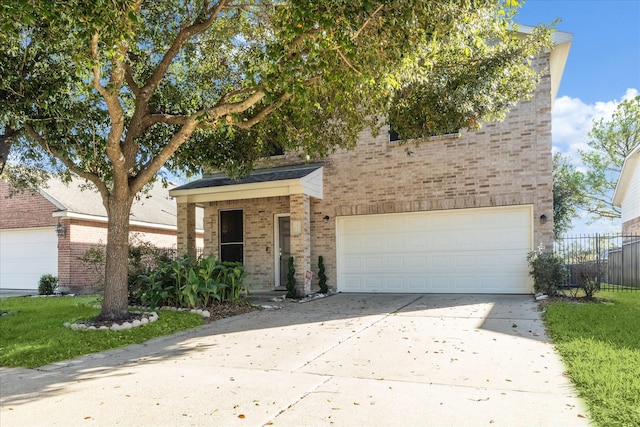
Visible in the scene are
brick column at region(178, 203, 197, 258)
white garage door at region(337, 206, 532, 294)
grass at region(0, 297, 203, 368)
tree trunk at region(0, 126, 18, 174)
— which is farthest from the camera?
brick column at region(178, 203, 197, 258)

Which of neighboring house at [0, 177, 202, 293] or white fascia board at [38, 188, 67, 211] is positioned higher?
white fascia board at [38, 188, 67, 211]

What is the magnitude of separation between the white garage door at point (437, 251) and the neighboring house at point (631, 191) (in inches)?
357

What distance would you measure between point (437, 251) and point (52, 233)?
1390 centimetres

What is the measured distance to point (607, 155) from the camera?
2880cm

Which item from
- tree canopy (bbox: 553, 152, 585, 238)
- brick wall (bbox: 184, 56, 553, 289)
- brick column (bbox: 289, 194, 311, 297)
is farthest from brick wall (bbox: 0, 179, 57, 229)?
tree canopy (bbox: 553, 152, 585, 238)

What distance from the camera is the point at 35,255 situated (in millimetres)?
17297

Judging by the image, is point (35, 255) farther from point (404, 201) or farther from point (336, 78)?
point (336, 78)

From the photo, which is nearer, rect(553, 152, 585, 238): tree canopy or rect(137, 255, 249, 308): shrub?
rect(137, 255, 249, 308): shrub

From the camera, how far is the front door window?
14.3 metres

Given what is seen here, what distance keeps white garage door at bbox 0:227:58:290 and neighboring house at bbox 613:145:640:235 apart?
21.9m

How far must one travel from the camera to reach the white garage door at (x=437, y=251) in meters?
11.5

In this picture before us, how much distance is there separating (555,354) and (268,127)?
21.3 feet

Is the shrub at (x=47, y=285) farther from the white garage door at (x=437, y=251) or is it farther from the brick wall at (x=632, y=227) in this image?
the brick wall at (x=632, y=227)

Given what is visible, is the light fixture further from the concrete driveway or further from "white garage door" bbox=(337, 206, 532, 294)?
the concrete driveway
